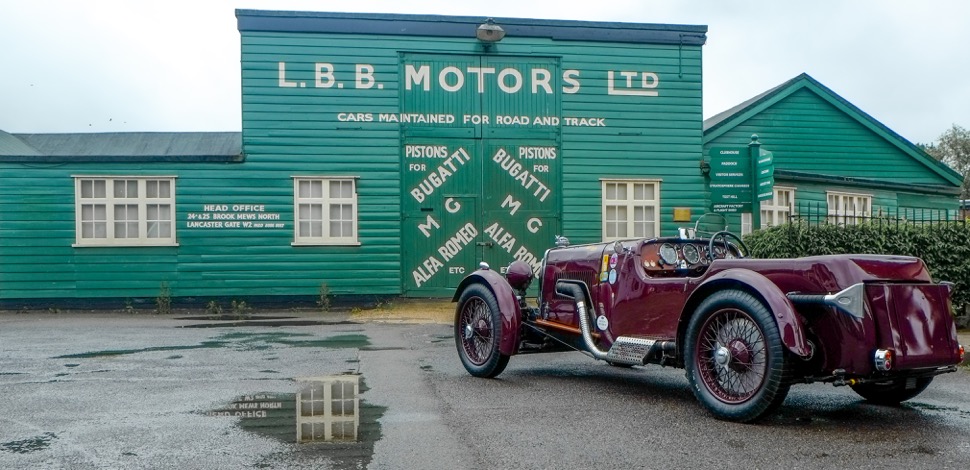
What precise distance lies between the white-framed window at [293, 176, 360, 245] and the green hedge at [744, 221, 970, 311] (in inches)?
317

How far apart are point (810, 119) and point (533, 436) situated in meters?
17.3

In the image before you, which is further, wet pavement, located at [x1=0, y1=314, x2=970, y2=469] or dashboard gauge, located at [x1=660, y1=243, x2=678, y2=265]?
dashboard gauge, located at [x1=660, y1=243, x2=678, y2=265]

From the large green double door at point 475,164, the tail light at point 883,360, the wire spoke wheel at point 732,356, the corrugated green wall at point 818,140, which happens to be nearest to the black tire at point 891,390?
the tail light at point 883,360

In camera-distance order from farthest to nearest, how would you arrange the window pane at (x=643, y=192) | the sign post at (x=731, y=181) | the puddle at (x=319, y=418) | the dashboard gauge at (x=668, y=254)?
the window pane at (x=643, y=192), the sign post at (x=731, y=181), the dashboard gauge at (x=668, y=254), the puddle at (x=319, y=418)

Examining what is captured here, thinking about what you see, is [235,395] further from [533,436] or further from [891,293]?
[891,293]

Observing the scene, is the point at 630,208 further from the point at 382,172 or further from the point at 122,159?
the point at 122,159

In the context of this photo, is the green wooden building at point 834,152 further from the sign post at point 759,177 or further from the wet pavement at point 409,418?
the wet pavement at point 409,418

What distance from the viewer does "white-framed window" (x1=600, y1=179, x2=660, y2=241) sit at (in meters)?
17.0

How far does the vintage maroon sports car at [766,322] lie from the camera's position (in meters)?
4.80

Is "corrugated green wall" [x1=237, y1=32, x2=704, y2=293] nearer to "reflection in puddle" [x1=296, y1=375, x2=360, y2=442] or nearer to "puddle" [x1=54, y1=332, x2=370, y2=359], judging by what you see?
"puddle" [x1=54, y1=332, x2=370, y2=359]

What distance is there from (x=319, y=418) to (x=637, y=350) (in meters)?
2.25

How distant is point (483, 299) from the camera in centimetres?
736

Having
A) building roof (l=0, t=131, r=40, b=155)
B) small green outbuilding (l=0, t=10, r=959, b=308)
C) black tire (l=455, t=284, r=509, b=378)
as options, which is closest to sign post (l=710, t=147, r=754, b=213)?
small green outbuilding (l=0, t=10, r=959, b=308)

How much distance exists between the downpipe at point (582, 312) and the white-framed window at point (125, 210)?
10.6 meters
